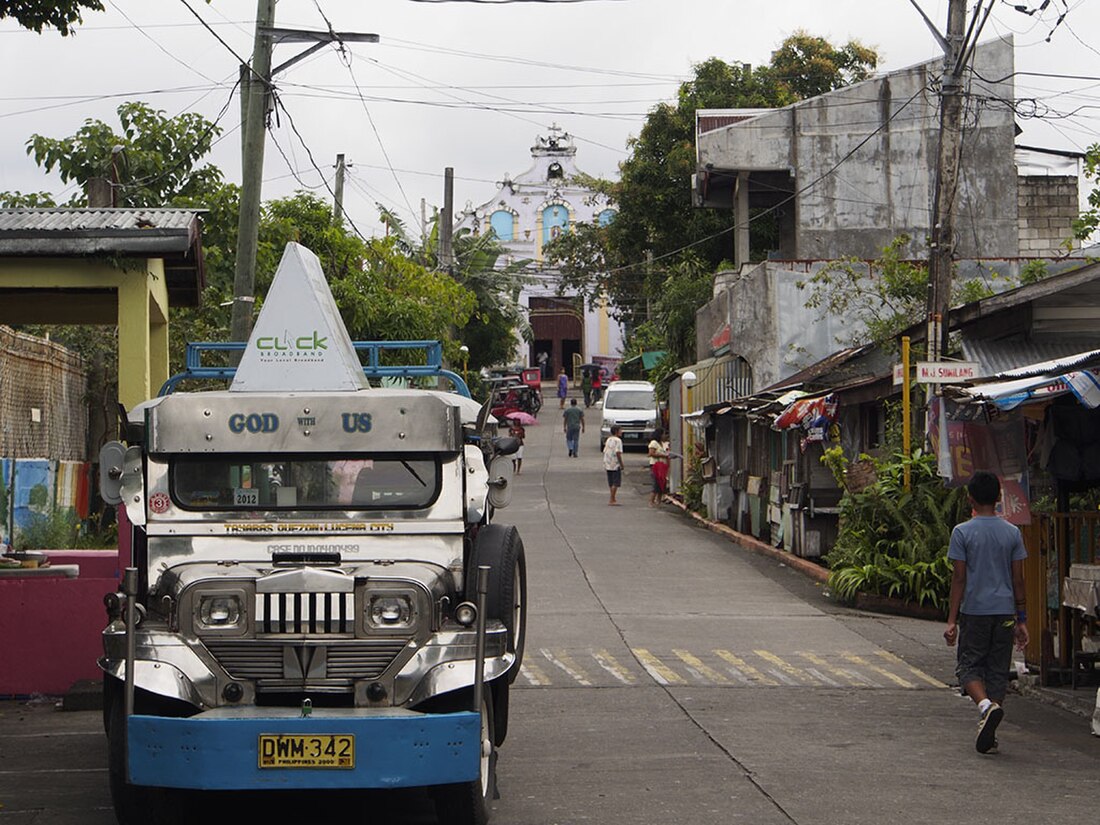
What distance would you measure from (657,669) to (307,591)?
6.46 m

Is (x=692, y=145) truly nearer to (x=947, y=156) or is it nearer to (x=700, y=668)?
(x=947, y=156)

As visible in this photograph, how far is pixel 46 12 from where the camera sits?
941 cm

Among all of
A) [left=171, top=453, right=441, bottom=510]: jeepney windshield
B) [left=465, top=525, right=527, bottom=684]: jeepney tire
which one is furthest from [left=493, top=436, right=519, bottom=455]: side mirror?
[left=171, top=453, right=441, bottom=510]: jeepney windshield

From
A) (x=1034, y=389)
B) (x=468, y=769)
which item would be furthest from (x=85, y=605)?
(x=1034, y=389)

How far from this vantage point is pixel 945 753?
9672mm

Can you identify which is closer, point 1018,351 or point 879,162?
point 1018,351

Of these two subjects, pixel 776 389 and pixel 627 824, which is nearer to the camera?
pixel 627 824

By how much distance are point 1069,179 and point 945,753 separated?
29.0m

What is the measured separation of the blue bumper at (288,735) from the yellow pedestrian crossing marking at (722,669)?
5446 mm

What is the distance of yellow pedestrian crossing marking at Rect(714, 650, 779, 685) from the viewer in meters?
12.8

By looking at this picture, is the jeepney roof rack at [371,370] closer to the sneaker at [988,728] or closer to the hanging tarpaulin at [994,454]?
the sneaker at [988,728]

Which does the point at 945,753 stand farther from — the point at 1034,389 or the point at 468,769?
the point at 468,769

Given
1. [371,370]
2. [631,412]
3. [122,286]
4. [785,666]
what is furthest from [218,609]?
[631,412]

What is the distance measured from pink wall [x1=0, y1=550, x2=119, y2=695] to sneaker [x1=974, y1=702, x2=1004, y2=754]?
6.63 metres
